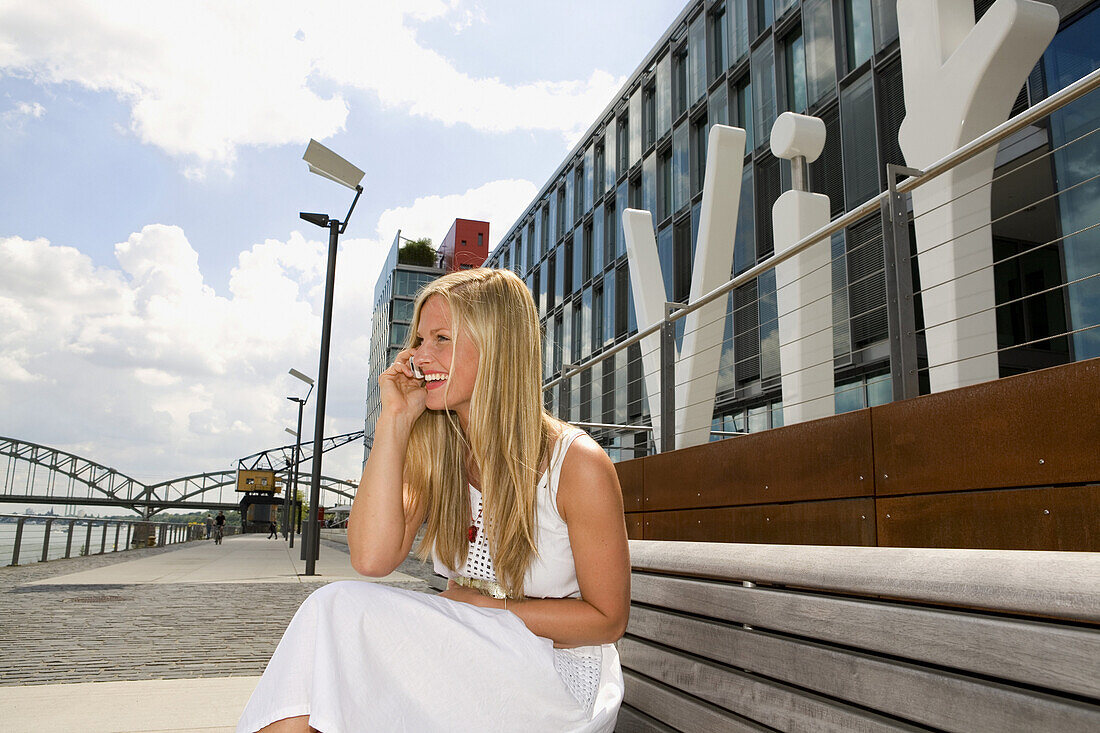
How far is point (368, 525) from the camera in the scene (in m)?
2.25

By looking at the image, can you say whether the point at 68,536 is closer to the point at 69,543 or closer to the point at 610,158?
the point at 69,543

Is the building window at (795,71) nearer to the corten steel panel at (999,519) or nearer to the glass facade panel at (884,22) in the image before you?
the glass facade panel at (884,22)

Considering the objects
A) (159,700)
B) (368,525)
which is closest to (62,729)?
(159,700)

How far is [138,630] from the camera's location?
23.6 feet

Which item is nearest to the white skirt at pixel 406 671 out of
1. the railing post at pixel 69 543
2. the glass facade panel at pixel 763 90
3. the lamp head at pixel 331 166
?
the lamp head at pixel 331 166

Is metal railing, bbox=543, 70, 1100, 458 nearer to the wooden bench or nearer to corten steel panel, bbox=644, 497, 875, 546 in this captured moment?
corten steel panel, bbox=644, 497, 875, 546

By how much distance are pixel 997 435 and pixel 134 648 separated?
6.32m

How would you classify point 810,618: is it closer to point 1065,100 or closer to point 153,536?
point 1065,100

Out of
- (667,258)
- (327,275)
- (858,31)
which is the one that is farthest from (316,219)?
(858,31)

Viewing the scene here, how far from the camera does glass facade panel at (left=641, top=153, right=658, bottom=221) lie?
769 inches

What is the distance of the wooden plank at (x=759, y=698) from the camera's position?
147 cm

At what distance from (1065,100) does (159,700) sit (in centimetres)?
506

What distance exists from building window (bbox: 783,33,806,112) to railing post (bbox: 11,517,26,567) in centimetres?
1625

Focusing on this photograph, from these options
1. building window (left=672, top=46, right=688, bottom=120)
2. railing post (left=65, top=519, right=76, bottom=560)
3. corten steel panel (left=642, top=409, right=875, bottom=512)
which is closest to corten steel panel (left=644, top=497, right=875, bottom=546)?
corten steel panel (left=642, top=409, right=875, bottom=512)
